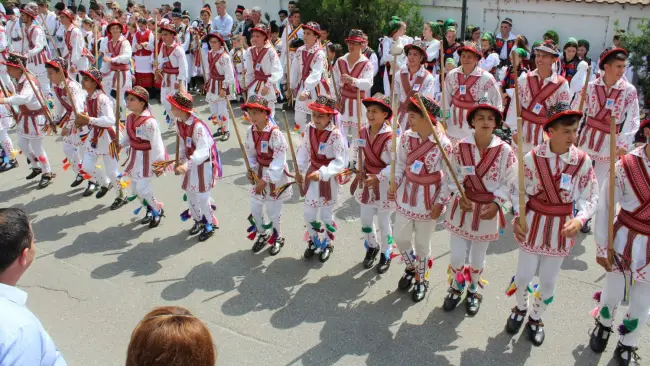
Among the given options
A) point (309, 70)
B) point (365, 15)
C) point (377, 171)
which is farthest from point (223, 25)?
point (377, 171)

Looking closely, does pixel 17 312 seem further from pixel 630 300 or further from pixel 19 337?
pixel 630 300

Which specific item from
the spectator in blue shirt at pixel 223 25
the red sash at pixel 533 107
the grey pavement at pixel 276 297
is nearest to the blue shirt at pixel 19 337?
the grey pavement at pixel 276 297

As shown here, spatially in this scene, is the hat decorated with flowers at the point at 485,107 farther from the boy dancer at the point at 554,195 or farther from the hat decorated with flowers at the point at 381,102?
the hat decorated with flowers at the point at 381,102

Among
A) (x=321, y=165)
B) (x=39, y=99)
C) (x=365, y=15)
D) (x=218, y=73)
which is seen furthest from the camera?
(x=365, y=15)

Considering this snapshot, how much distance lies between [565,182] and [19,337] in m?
3.56

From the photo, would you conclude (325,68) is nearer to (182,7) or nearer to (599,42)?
(599,42)

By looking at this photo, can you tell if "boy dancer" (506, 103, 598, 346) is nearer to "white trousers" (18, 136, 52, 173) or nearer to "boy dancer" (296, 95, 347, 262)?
"boy dancer" (296, 95, 347, 262)

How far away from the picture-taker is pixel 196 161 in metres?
5.92

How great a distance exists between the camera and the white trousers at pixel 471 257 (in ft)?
15.9

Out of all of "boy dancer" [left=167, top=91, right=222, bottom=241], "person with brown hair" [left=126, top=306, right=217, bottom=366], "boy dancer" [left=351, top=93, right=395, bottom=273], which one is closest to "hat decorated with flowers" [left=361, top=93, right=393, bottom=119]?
"boy dancer" [left=351, top=93, right=395, bottom=273]

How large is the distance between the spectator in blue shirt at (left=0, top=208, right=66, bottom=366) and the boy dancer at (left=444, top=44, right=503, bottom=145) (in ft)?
17.5

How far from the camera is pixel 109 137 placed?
739cm

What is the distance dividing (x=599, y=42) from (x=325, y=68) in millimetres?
5756

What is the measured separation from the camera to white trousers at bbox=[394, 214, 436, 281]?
16.5 ft
